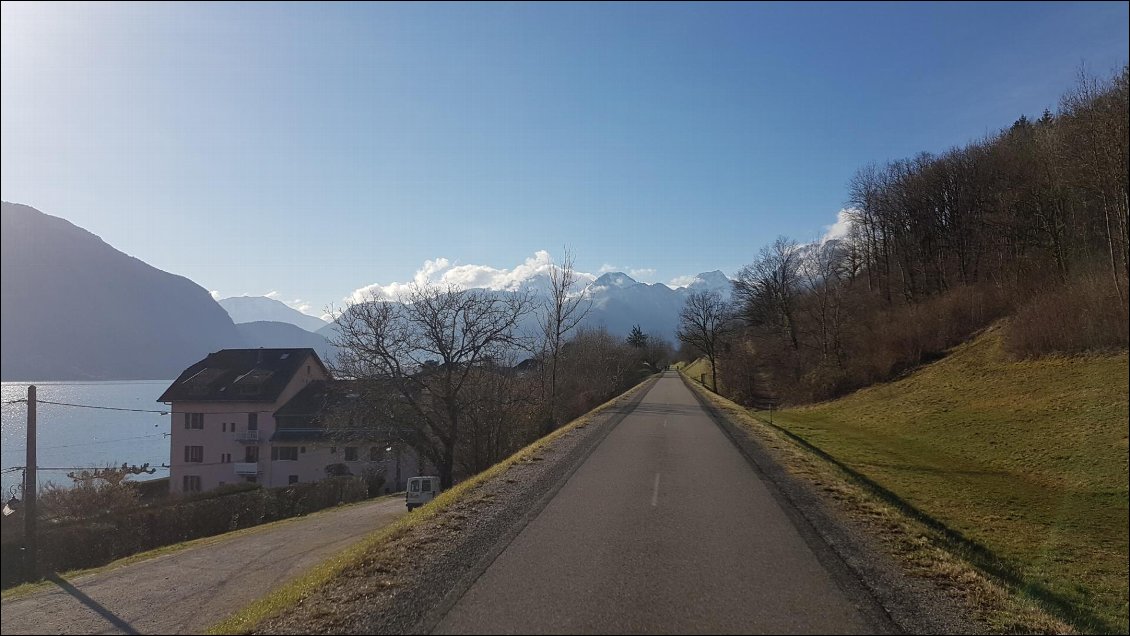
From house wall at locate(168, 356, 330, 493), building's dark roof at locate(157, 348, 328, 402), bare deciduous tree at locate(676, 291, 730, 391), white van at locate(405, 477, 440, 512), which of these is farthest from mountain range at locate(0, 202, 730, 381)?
bare deciduous tree at locate(676, 291, 730, 391)

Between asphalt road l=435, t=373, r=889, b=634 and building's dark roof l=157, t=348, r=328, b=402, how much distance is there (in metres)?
41.3

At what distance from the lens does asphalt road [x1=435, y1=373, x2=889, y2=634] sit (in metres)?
5.23

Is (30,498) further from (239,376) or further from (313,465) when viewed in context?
(239,376)

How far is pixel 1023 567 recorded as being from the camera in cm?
1188

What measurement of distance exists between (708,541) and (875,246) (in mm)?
65406

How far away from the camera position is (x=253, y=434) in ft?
144

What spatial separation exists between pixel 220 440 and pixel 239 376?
5339 mm

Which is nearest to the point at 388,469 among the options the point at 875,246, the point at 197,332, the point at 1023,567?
the point at 197,332

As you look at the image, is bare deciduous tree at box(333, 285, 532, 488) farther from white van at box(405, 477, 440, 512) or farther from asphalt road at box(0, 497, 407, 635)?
asphalt road at box(0, 497, 407, 635)

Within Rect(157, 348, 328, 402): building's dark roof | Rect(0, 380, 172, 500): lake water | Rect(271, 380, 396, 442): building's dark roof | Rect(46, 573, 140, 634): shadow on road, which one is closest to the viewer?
Rect(46, 573, 140, 634): shadow on road

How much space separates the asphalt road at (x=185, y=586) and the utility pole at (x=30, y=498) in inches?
12.5

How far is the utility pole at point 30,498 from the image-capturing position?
6.19m

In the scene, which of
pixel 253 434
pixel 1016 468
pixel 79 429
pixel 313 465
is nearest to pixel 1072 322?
pixel 1016 468

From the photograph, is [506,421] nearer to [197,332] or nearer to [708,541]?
[197,332]
